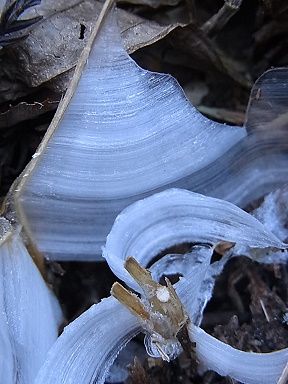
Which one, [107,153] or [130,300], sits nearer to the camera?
[130,300]

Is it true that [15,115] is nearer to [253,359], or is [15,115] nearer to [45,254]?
[45,254]

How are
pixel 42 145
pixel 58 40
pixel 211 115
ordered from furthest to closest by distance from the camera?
pixel 211 115 < pixel 58 40 < pixel 42 145

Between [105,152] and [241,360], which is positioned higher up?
[105,152]

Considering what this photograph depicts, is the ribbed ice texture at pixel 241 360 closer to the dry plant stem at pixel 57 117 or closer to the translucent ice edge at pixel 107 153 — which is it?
the translucent ice edge at pixel 107 153

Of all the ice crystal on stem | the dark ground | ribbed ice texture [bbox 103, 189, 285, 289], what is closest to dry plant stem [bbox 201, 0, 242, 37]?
the dark ground

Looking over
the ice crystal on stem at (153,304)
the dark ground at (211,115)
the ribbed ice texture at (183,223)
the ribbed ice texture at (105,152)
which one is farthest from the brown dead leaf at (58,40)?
the ice crystal on stem at (153,304)

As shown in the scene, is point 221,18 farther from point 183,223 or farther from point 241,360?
Answer: point 241,360

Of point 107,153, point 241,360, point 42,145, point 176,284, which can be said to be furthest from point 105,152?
point 241,360
